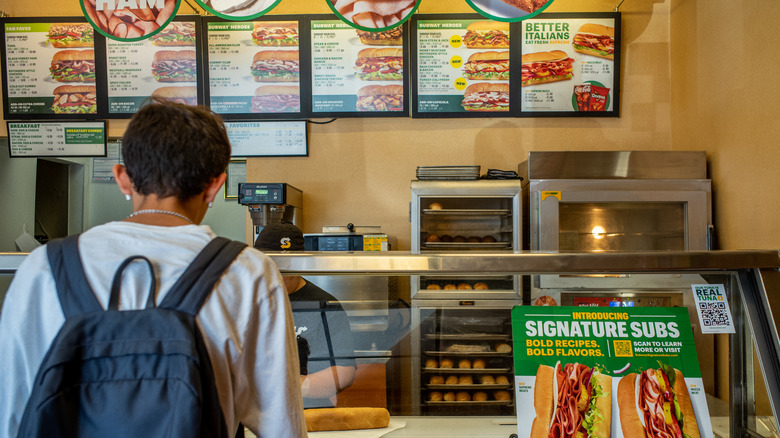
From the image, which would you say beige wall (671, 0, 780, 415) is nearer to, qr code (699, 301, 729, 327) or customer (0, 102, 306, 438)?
qr code (699, 301, 729, 327)

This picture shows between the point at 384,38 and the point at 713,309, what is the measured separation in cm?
314

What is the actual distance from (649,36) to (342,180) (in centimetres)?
259

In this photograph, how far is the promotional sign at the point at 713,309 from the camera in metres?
1.37

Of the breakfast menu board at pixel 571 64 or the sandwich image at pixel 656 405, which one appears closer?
the sandwich image at pixel 656 405

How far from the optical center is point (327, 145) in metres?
4.05

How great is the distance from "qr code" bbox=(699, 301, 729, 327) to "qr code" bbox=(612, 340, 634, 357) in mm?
206

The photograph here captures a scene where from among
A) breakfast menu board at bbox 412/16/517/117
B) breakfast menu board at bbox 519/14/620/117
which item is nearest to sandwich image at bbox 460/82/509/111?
breakfast menu board at bbox 412/16/517/117

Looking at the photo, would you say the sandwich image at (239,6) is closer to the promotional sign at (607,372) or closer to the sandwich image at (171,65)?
the promotional sign at (607,372)

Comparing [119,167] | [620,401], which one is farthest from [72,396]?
[620,401]

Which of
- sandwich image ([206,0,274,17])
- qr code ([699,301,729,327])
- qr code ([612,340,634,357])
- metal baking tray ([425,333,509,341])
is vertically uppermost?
sandwich image ([206,0,274,17])

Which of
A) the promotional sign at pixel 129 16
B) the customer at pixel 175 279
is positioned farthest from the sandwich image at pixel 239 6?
the customer at pixel 175 279

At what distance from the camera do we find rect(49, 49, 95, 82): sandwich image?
13.1 ft

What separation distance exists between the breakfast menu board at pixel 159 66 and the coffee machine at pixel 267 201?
1030mm

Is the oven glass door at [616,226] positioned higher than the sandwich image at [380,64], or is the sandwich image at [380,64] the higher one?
the sandwich image at [380,64]
